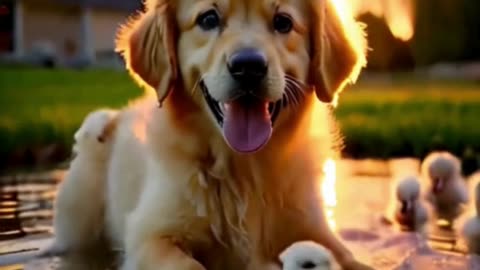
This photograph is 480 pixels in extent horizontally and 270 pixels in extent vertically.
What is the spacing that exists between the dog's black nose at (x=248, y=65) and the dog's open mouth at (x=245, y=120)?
0.11 meters

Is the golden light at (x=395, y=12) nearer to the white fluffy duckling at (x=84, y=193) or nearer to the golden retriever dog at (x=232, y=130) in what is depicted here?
the white fluffy duckling at (x=84, y=193)

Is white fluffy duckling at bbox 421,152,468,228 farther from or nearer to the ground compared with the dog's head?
nearer to the ground

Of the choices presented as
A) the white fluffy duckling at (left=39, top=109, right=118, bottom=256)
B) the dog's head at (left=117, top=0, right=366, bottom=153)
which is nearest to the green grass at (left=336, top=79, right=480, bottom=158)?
the white fluffy duckling at (left=39, top=109, right=118, bottom=256)

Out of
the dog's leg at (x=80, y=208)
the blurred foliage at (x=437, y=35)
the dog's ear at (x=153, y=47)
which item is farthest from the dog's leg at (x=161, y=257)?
the blurred foliage at (x=437, y=35)

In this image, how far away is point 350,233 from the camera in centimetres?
433

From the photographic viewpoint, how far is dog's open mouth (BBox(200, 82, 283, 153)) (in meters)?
3.01

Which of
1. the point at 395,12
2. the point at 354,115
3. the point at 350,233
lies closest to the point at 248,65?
the point at 350,233

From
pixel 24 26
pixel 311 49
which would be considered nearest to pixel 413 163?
pixel 311 49

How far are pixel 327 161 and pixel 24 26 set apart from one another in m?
19.1

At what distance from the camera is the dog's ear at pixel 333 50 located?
3250 mm

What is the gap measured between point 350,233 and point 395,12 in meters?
8.28

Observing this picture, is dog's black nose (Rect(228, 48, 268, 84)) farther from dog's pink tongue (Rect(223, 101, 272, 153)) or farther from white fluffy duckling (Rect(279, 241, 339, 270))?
white fluffy duckling (Rect(279, 241, 339, 270))

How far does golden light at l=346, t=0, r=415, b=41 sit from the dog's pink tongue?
7581 mm

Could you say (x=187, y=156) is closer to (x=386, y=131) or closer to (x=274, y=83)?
(x=274, y=83)
